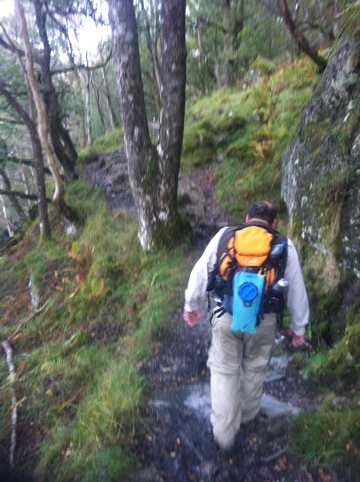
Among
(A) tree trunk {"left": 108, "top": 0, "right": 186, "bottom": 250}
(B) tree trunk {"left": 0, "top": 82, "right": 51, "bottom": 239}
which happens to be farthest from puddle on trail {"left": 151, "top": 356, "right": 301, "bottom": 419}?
(B) tree trunk {"left": 0, "top": 82, "right": 51, "bottom": 239}

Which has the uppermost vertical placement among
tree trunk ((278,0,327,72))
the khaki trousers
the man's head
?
tree trunk ((278,0,327,72))

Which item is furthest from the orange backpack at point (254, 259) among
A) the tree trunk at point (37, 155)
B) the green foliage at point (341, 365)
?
the tree trunk at point (37, 155)

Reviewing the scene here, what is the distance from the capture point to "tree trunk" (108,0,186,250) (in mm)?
6883

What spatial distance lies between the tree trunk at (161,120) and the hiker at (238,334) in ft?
14.1

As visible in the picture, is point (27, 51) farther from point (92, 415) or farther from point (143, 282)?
point (92, 415)

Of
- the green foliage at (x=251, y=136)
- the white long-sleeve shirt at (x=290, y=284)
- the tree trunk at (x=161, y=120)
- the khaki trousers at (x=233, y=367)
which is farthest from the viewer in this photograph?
the green foliage at (x=251, y=136)

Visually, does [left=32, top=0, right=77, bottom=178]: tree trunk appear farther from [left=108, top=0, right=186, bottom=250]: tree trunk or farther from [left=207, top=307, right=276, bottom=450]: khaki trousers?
[left=207, top=307, right=276, bottom=450]: khaki trousers

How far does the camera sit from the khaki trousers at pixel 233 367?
11.6 feet

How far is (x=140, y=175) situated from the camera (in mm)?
7742

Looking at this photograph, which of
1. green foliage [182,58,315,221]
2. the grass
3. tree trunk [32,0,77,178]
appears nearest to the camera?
the grass

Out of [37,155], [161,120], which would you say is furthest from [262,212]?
[37,155]

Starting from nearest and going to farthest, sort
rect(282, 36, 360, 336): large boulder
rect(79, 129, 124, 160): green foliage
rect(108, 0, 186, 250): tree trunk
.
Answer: rect(282, 36, 360, 336): large boulder
rect(108, 0, 186, 250): tree trunk
rect(79, 129, 124, 160): green foliage

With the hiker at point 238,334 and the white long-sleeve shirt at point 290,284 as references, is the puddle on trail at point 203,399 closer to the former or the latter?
the hiker at point 238,334

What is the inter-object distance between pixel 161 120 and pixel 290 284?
4.93 metres
